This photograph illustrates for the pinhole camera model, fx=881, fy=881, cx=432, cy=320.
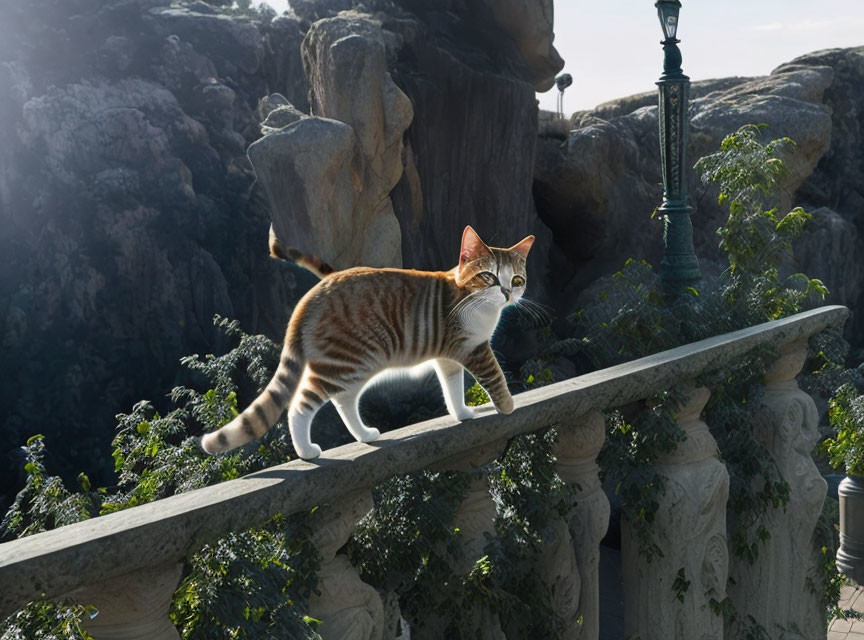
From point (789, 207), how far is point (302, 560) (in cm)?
1238

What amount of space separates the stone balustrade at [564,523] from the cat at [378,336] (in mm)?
163

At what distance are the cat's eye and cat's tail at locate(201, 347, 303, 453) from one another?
0.46 meters

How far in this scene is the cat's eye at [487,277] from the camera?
200 centimetres

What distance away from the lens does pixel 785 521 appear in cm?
265

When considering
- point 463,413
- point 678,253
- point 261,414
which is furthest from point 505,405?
point 678,253

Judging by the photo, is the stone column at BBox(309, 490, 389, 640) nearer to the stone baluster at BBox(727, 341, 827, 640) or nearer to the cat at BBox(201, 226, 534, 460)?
the cat at BBox(201, 226, 534, 460)

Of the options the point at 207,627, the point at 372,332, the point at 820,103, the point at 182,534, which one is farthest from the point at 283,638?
the point at 820,103

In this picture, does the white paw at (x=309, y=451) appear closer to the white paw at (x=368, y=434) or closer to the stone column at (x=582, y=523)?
the white paw at (x=368, y=434)

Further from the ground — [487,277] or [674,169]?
[487,277]

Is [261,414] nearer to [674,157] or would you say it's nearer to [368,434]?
[368,434]

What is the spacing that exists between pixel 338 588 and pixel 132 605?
1.28ft

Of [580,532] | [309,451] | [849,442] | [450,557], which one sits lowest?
[849,442]

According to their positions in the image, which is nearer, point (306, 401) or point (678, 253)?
point (306, 401)

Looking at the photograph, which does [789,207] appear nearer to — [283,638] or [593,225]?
[593,225]
